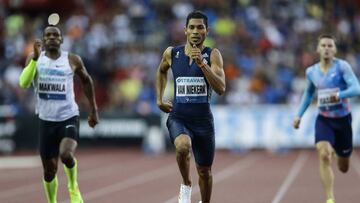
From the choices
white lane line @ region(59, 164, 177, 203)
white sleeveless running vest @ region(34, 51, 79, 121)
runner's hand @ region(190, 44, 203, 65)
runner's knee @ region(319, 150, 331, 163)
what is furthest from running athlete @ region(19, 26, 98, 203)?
runner's knee @ region(319, 150, 331, 163)

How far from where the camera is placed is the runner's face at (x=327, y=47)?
1036cm

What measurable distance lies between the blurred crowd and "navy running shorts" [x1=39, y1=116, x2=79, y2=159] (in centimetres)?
1191

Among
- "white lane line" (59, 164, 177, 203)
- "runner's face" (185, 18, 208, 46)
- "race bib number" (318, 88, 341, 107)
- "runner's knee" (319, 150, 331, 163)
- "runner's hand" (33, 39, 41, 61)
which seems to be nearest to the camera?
"runner's face" (185, 18, 208, 46)

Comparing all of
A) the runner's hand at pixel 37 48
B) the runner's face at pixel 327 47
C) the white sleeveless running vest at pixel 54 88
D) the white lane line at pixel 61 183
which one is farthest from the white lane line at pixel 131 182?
the runner's face at pixel 327 47

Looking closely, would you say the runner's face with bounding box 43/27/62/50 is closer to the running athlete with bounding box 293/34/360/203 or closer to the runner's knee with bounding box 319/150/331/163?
the running athlete with bounding box 293/34/360/203

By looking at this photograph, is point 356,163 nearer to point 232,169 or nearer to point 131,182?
point 232,169

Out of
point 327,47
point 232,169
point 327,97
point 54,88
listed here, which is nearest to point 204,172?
point 54,88

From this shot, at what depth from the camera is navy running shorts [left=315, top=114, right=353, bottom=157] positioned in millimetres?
10367

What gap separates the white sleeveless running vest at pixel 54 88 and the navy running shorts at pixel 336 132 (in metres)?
3.04

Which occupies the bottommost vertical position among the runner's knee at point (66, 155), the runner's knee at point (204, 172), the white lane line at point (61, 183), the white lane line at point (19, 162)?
the white lane line at point (19, 162)

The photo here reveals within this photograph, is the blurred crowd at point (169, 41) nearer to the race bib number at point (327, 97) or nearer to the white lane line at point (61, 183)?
the white lane line at point (61, 183)

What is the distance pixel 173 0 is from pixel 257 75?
4.80m

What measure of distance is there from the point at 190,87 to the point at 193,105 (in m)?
0.20

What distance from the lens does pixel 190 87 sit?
28.2ft
